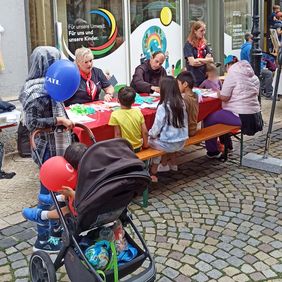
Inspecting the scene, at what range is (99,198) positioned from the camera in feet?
9.91

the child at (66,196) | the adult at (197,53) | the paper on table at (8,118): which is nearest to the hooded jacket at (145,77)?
the adult at (197,53)

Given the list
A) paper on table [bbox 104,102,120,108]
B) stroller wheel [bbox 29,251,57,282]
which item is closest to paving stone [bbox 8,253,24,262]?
stroller wheel [bbox 29,251,57,282]

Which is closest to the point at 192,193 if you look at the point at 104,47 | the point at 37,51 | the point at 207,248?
the point at 207,248

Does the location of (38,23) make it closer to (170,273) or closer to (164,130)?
(164,130)

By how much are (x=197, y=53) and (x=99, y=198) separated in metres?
5.06

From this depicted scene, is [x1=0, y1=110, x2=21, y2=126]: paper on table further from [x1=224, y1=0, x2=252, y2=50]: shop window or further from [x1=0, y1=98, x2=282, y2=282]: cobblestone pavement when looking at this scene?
[x1=224, y1=0, x2=252, y2=50]: shop window

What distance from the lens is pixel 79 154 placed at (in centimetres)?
333

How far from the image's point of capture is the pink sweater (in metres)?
6.20

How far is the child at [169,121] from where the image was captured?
5375 millimetres

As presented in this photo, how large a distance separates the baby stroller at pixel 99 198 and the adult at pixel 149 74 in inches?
139

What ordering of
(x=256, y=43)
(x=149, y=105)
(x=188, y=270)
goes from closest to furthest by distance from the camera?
(x=188, y=270)
(x=149, y=105)
(x=256, y=43)

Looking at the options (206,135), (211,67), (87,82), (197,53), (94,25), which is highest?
(94,25)

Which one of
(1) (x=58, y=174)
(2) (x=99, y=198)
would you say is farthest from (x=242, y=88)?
(2) (x=99, y=198)

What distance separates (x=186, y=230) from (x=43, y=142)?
150 centimetres
